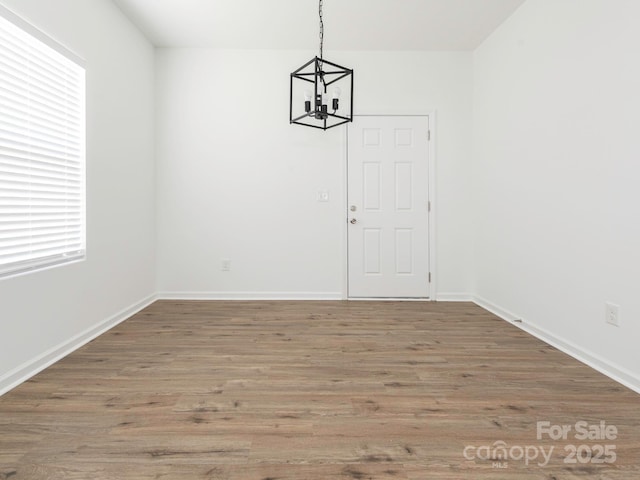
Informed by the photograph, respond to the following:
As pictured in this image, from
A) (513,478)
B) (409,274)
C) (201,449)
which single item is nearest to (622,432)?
(513,478)

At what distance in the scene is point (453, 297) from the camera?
4.58 m

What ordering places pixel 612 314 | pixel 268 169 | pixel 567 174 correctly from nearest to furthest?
pixel 612 314
pixel 567 174
pixel 268 169

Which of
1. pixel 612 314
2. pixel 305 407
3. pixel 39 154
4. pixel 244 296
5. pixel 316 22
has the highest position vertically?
pixel 316 22

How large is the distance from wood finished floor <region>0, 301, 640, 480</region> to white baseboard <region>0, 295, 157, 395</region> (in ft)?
0.22

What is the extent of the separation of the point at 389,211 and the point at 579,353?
7.89 ft

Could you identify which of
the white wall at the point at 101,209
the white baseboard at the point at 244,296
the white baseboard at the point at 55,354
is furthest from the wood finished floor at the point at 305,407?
the white baseboard at the point at 244,296

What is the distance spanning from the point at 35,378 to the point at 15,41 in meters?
2.05

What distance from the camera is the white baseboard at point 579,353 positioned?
229 centimetres

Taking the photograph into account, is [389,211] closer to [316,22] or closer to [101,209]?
[316,22]

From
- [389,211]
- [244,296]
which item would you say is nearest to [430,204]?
[389,211]

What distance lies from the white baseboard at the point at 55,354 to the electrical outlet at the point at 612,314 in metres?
3.65

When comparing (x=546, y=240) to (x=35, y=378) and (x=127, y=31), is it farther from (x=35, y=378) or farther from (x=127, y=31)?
(x=127, y=31)

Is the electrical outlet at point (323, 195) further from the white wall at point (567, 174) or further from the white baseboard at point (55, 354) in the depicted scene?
the white baseboard at point (55, 354)

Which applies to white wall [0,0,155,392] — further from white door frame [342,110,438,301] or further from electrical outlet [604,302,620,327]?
electrical outlet [604,302,620,327]
